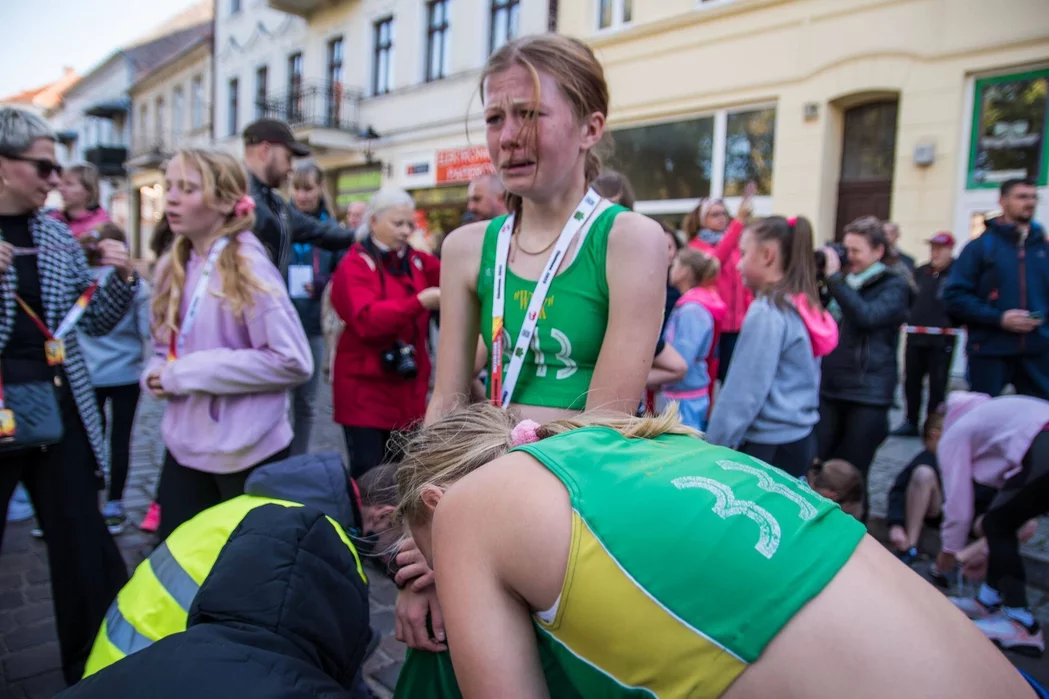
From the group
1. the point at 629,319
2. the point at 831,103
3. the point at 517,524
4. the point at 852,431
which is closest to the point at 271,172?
the point at 629,319

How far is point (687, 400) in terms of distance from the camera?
4039 millimetres

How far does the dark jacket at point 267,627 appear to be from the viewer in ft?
3.96

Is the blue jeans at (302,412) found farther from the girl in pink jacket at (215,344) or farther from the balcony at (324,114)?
the balcony at (324,114)

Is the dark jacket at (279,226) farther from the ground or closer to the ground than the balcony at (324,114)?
closer to the ground

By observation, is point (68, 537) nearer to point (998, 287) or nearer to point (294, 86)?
point (998, 287)

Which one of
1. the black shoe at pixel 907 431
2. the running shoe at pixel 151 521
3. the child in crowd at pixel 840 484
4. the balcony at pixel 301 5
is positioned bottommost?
the running shoe at pixel 151 521

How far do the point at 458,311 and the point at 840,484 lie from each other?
8.52 ft

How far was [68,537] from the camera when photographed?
8.02ft

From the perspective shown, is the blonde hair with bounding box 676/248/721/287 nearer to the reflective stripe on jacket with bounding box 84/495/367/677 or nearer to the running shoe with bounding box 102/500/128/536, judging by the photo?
the reflective stripe on jacket with bounding box 84/495/367/677

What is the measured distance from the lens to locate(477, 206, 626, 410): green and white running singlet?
1.71 metres

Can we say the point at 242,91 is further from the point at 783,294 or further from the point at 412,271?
the point at 783,294

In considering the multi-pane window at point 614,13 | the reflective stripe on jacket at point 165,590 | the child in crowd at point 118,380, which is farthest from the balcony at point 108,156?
the reflective stripe on jacket at point 165,590

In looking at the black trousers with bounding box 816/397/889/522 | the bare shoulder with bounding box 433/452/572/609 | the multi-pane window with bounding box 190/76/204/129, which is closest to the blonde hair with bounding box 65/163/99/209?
the bare shoulder with bounding box 433/452/572/609

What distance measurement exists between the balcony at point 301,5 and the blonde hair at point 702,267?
18557 millimetres
